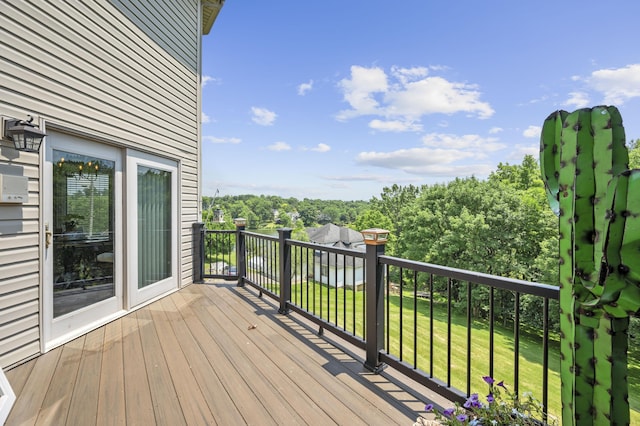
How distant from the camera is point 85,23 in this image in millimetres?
3004

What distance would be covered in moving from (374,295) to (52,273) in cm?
282

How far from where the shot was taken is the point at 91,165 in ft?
10.4

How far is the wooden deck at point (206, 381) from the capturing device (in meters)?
1.72

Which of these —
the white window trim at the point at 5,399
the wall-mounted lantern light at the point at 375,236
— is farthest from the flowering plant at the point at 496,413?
the white window trim at the point at 5,399

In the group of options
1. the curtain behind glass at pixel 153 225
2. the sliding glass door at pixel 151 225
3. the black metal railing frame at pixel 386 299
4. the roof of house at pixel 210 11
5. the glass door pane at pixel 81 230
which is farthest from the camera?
the roof of house at pixel 210 11

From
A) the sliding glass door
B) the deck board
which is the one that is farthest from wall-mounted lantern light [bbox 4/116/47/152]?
the deck board

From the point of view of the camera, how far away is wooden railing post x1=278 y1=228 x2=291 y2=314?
3385mm

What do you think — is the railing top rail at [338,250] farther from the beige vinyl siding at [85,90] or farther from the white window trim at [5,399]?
the beige vinyl siding at [85,90]

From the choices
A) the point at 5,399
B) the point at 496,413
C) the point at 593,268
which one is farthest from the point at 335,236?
the point at 593,268

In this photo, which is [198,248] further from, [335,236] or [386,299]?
[335,236]

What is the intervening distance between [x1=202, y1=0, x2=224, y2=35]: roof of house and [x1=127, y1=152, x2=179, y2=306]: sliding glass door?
294 centimetres

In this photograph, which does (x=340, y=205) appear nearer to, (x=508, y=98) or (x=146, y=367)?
(x=508, y=98)

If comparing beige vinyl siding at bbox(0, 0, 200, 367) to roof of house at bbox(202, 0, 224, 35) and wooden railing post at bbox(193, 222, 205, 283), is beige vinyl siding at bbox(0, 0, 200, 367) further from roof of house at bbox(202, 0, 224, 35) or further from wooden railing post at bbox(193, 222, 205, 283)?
roof of house at bbox(202, 0, 224, 35)

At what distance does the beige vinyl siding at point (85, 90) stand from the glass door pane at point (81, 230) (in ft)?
0.80
